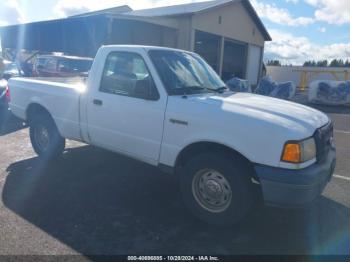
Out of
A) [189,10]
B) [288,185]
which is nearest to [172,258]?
[288,185]

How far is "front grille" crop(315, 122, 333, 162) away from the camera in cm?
362

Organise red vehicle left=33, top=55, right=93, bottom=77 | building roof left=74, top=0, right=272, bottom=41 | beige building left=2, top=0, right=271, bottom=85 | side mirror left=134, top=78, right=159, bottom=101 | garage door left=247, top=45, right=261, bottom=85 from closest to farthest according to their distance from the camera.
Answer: side mirror left=134, top=78, right=159, bottom=101
red vehicle left=33, top=55, right=93, bottom=77
beige building left=2, top=0, right=271, bottom=85
building roof left=74, top=0, right=272, bottom=41
garage door left=247, top=45, right=261, bottom=85

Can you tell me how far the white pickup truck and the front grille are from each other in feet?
0.04

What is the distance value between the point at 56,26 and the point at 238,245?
813 inches

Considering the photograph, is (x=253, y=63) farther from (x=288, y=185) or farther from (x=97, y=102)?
(x=288, y=185)

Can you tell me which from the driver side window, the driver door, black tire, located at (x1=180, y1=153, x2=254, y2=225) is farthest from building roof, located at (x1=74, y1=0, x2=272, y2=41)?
black tire, located at (x1=180, y1=153, x2=254, y2=225)

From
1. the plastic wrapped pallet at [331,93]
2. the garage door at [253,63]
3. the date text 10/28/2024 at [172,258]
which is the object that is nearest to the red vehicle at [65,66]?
the plastic wrapped pallet at [331,93]

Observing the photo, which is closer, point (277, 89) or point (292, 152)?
point (292, 152)

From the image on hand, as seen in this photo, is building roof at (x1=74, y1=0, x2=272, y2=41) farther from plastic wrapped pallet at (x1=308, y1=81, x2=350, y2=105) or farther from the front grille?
the front grille

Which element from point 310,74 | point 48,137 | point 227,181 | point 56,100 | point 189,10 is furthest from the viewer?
point 310,74

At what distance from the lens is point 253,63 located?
2627 cm

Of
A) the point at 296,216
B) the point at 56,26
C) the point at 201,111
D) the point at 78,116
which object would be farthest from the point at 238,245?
the point at 56,26

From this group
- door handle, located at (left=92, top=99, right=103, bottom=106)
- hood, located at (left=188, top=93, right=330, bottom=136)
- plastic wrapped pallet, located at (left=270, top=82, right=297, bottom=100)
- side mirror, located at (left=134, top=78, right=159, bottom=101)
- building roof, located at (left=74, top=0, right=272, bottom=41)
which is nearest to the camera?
hood, located at (left=188, top=93, right=330, bottom=136)

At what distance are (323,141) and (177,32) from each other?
16272 millimetres
